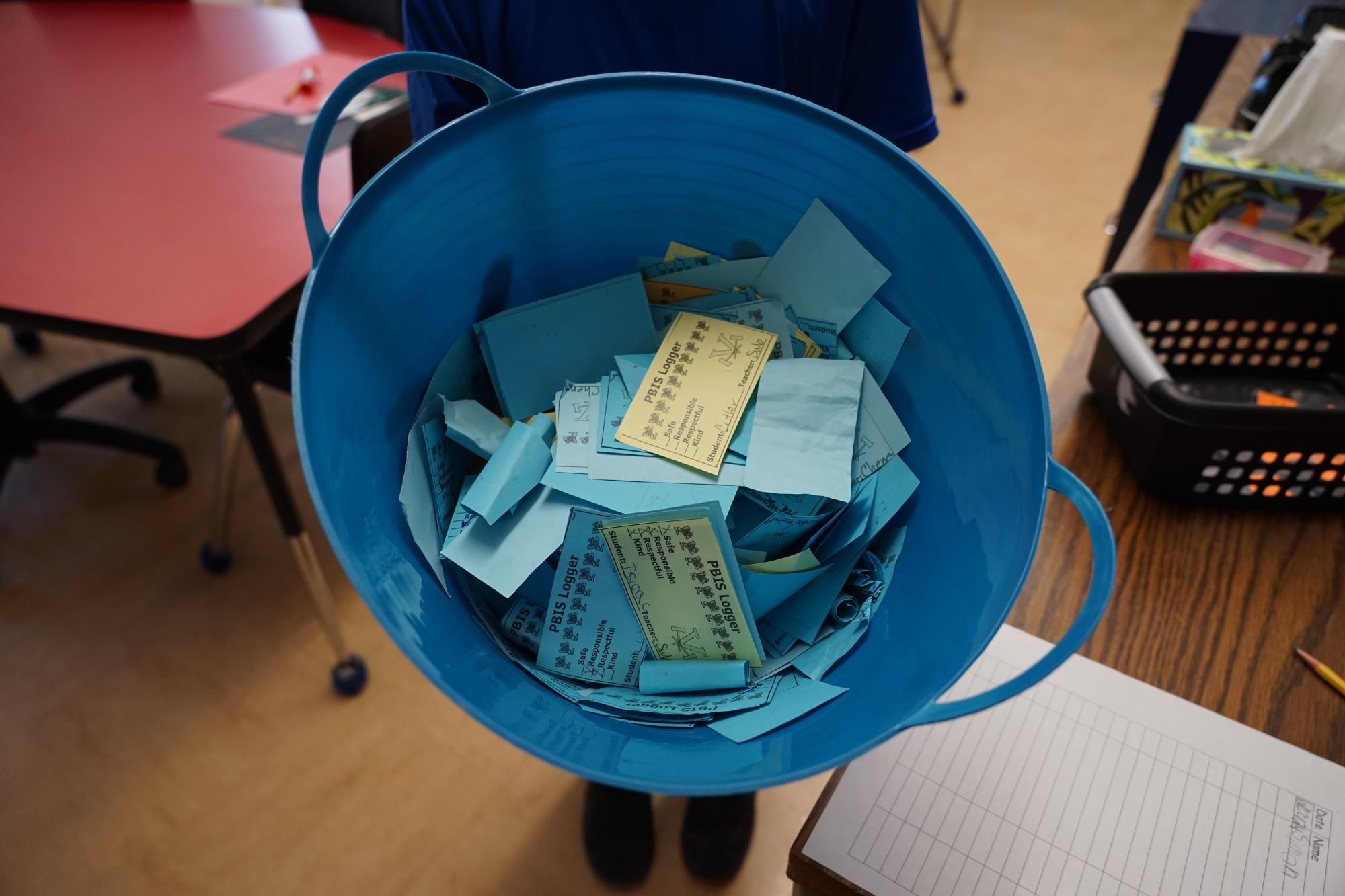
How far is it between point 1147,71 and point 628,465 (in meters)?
3.56

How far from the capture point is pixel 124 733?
1.28 meters

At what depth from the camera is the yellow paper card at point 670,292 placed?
0.70 m

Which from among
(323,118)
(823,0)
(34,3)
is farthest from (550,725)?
(34,3)

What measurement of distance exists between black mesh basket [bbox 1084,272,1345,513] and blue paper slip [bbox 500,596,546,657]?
55cm

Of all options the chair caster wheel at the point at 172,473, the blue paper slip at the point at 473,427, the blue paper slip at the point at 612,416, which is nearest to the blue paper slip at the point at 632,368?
the blue paper slip at the point at 612,416

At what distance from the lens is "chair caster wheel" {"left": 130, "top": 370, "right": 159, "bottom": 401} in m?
1.85

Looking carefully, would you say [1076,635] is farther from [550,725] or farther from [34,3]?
[34,3]

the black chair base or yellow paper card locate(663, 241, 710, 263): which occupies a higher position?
yellow paper card locate(663, 241, 710, 263)

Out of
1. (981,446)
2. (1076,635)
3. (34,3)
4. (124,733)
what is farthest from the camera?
(34,3)

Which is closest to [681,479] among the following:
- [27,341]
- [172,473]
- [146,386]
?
[172,473]

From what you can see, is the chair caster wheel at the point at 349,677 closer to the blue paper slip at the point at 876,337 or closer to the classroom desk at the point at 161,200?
the classroom desk at the point at 161,200

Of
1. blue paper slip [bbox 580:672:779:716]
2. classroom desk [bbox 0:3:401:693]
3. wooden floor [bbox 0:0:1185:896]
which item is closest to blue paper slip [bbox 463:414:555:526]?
blue paper slip [bbox 580:672:779:716]

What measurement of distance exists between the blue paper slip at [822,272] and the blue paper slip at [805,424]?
0.05 meters

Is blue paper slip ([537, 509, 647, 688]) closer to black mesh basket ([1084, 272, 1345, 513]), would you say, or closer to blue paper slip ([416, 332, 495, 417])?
blue paper slip ([416, 332, 495, 417])
